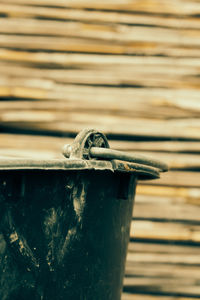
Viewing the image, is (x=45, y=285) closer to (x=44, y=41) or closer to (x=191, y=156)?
(x=191, y=156)

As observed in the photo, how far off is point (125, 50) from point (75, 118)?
0.57 m

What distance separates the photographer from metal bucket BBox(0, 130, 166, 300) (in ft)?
4.42

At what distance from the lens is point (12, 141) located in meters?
3.08

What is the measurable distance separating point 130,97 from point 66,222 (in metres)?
1.74

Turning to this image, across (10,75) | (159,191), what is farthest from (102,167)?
(10,75)

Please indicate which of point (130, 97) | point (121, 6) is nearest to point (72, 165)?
point (130, 97)

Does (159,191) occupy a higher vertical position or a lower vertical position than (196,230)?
higher

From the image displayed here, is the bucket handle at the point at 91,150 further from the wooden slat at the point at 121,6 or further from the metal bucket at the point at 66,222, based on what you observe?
the wooden slat at the point at 121,6

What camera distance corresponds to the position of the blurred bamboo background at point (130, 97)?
10.0 ft

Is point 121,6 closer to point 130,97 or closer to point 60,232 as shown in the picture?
point 130,97

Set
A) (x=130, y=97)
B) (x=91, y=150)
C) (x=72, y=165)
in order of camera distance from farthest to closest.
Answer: (x=130, y=97), (x=91, y=150), (x=72, y=165)

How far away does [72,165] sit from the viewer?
1.39 m

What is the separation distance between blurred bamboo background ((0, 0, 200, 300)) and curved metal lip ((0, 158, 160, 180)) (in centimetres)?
137

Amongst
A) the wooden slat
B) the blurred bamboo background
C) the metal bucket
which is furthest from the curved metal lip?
the wooden slat
